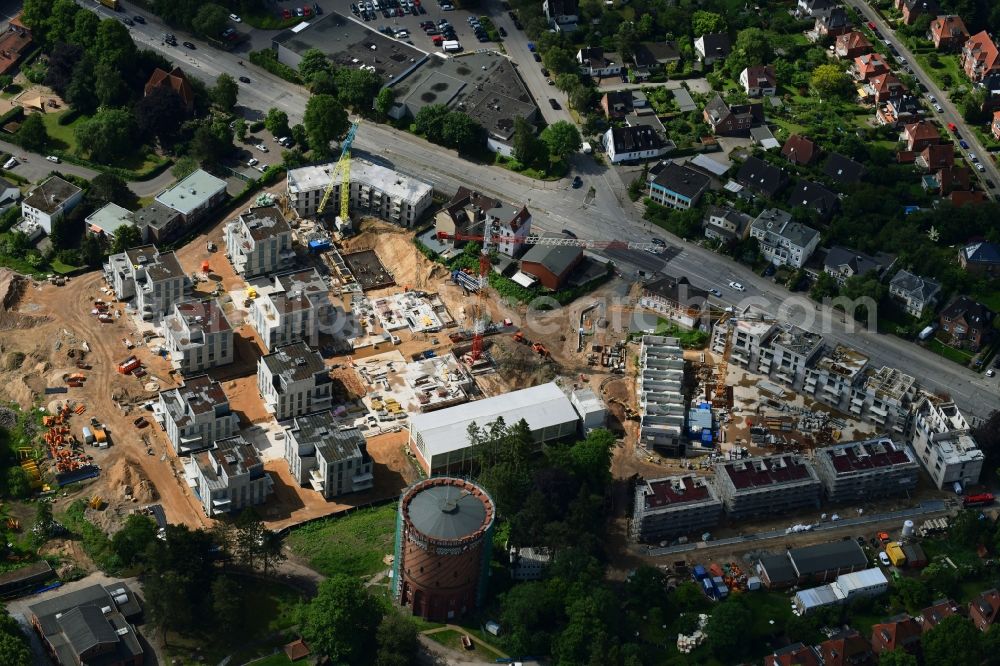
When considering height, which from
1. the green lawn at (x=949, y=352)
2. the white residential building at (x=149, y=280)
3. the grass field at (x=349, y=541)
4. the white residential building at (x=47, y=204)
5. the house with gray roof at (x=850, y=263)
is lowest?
the grass field at (x=349, y=541)

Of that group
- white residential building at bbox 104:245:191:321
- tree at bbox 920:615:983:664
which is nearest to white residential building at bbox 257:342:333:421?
white residential building at bbox 104:245:191:321

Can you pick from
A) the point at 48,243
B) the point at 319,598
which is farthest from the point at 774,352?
the point at 48,243

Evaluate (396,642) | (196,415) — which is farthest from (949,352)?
(196,415)

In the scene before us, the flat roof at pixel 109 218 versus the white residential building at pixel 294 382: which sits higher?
the flat roof at pixel 109 218

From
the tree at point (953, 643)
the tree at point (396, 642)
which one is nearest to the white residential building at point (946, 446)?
the tree at point (953, 643)

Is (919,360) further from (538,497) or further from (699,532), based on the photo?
(538,497)

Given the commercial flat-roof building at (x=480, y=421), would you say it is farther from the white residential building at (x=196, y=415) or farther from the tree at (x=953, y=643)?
the tree at (x=953, y=643)
